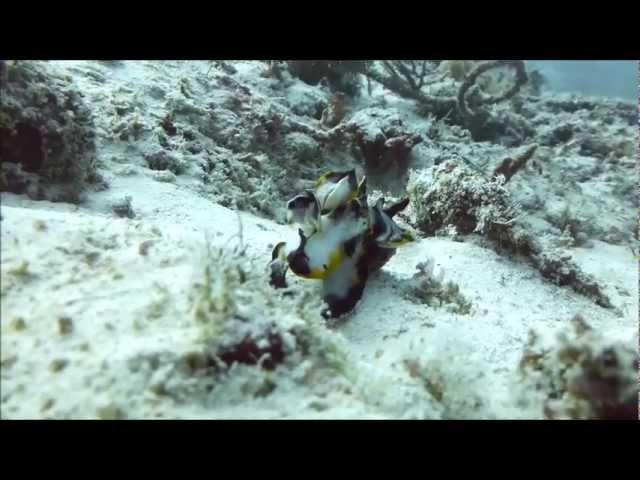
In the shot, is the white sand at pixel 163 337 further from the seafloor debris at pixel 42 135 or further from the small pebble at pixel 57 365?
the seafloor debris at pixel 42 135

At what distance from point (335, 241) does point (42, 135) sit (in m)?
2.29

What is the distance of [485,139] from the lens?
27.6ft

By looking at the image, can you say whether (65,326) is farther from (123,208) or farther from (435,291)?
(435,291)

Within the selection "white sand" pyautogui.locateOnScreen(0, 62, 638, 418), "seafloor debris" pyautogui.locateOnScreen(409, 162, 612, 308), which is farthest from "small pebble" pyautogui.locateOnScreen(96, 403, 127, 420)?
"seafloor debris" pyautogui.locateOnScreen(409, 162, 612, 308)

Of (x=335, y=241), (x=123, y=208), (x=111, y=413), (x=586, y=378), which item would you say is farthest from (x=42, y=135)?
(x=586, y=378)

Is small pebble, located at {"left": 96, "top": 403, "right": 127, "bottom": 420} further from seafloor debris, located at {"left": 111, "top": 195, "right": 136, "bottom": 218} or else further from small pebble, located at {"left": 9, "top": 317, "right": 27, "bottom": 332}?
seafloor debris, located at {"left": 111, "top": 195, "right": 136, "bottom": 218}

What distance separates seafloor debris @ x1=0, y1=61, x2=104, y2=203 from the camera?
121 inches

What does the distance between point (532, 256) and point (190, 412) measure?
360 centimetres

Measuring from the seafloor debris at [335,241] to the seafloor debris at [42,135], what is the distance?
1866 mm

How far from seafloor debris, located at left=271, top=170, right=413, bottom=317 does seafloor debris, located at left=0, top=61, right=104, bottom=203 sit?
187 centimetres

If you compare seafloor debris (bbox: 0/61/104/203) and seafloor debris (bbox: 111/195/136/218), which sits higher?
seafloor debris (bbox: 0/61/104/203)

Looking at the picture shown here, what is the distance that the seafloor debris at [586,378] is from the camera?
A: 1.71 metres

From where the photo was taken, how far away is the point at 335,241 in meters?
2.81
